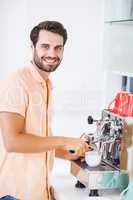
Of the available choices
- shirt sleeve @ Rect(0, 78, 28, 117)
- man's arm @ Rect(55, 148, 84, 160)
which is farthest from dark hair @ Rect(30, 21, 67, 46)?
man's arm @ Rect(55, 148, 84, 160)

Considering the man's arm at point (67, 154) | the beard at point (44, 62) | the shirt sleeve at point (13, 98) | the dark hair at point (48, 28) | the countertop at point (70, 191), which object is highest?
the dark hair at point (48, 28)

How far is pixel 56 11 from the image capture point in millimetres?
2121

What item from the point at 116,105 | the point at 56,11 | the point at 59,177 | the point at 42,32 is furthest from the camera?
the point at 56,11

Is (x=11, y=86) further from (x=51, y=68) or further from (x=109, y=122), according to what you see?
(x=109, y=122)

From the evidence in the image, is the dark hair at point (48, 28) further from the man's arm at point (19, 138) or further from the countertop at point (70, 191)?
the countertop at point (70, 191)

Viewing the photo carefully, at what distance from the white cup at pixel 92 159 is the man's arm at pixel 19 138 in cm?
19

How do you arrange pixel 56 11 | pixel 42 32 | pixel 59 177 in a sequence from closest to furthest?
pixel 42 32
pixel 59 177
pixel 56 11

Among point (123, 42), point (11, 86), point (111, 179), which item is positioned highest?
point (123, 42)

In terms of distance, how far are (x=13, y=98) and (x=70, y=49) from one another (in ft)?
2.54

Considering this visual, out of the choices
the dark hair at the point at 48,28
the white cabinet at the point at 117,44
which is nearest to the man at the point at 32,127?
the dark hair at the point at 48,28

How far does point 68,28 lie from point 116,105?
592 mm

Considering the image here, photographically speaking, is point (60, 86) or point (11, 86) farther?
point (60, 86)

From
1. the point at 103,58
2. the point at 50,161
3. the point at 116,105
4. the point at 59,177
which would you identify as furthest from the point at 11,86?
the point at 103,58

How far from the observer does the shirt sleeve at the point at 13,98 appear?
148 centimetres
